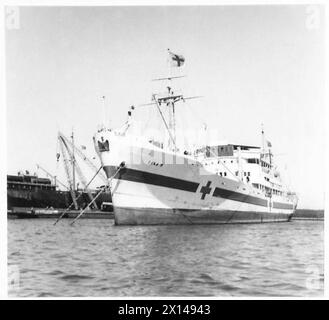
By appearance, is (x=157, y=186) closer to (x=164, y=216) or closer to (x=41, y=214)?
(x=164, y=216)

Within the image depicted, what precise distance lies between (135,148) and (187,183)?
3591 mm

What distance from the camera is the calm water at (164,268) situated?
9406 millimetres

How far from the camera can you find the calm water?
9406 mm

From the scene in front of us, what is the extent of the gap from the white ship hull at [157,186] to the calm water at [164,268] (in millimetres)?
5688

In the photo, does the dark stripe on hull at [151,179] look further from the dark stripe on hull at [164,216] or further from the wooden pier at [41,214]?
the wooden pier at [41,214]

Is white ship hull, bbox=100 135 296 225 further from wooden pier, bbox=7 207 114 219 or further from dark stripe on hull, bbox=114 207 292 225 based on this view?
wooden pier, bbox=7 207 114 219

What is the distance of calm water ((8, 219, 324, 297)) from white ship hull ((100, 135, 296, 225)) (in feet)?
18.7

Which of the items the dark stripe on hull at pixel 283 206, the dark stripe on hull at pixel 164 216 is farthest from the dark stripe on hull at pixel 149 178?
the dark stripe on hull at pixel 283 206

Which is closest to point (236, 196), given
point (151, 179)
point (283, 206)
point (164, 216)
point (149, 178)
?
point (164, 216)

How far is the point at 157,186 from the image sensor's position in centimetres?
2233

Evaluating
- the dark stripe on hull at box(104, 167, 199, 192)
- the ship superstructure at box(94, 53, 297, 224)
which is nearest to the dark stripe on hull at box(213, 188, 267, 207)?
the ship superstructure at box(94, 53, 297, 224)

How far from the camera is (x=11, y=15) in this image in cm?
1009
